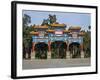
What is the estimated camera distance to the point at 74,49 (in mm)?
1772

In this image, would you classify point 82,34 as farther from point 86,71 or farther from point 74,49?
point 86,71

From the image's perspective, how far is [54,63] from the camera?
1707 mm

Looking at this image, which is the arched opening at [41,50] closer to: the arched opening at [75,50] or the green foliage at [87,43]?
the arched opening at [75,50]

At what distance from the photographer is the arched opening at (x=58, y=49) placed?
1.71 m

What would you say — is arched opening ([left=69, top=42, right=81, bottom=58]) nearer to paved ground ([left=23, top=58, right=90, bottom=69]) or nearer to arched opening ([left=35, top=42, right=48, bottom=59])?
paved ground ([left=23, top=58, right=90, bottom=69])

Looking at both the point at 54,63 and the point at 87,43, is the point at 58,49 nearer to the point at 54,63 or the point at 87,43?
the point at 54,63

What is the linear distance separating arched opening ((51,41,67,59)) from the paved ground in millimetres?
29

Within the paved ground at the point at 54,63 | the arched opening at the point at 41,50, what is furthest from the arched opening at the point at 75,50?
the arched opening at the point at 41,50

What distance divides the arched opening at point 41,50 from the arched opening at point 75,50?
0.20 meters

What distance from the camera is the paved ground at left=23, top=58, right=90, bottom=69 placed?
5.37ft

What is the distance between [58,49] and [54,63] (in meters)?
0.11

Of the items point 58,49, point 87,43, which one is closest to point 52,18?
point 58,49
